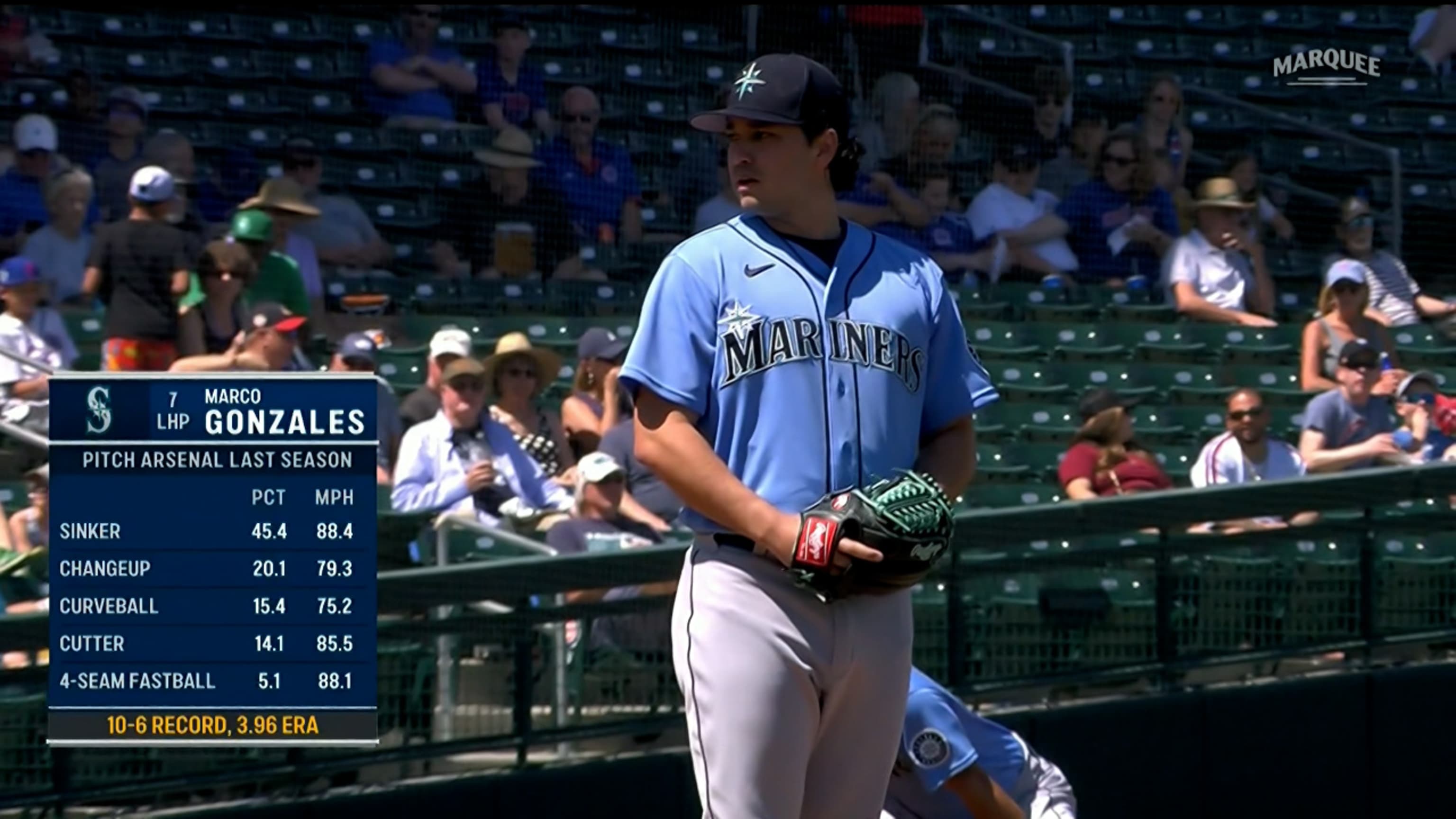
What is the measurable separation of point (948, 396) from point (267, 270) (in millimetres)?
Answer: 5228

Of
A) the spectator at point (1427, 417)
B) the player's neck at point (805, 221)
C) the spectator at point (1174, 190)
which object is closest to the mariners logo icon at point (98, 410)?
the player's neck at point (805, 221)

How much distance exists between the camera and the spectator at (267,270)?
26.3ft

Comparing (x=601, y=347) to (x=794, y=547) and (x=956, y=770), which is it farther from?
(x=794, y=547)

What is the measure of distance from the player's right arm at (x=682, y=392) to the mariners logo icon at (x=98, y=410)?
1960 millimetres

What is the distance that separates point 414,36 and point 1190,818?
19.5 ft

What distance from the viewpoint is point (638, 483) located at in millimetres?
7148

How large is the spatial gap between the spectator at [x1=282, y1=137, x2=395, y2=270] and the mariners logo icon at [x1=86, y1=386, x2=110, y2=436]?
14.2 ft

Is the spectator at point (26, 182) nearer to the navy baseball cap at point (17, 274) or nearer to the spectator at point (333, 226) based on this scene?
the navy baseball cap at point (17, 274)

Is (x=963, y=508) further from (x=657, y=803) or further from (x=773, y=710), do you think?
(x=773, y=710)

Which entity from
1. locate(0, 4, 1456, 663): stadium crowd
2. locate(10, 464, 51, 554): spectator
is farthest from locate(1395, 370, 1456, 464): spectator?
locate(10, 464, 51, 554): spectator

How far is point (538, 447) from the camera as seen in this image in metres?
7.37

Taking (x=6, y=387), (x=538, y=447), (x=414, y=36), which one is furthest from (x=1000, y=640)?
(x=414, y=36)

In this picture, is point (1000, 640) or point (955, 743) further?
point (1000, 640)

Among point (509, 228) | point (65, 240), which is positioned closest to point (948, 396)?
point (65, 240)
